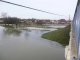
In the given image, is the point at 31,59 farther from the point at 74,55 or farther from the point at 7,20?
the point at 7,20

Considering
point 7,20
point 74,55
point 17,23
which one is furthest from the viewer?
point 7,20

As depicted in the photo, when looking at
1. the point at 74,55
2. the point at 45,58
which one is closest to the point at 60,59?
the point at 45,58

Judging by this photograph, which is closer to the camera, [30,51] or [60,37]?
[30,51]

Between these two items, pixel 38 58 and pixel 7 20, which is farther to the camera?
pixel 7 20

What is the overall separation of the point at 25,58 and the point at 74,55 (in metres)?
5.35

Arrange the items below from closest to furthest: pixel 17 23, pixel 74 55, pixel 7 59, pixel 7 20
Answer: pixel 74 55 < pixel 7 59 < pixel 17 23 < pixel 7 20

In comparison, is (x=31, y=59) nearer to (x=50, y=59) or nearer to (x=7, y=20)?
(x=50, y=59)

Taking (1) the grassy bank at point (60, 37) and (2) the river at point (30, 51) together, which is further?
(1) the grassy bank at point (60, 37)

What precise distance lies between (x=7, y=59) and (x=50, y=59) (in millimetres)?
2278

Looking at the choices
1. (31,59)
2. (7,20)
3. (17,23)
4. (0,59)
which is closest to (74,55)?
(31,59)

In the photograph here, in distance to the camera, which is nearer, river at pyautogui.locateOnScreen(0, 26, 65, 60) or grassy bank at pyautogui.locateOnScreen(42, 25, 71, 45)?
river at pyautogui.locateOnScreen(0, 26, 65, 60)

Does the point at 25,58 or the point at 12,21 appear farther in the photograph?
the point at 12,21

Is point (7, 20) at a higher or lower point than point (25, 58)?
higher

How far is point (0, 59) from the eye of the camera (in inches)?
271
